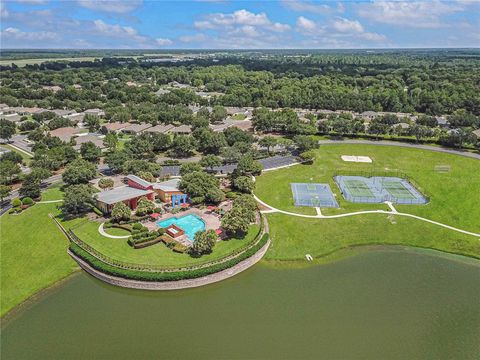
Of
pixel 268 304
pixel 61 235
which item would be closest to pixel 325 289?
pixel 268 304

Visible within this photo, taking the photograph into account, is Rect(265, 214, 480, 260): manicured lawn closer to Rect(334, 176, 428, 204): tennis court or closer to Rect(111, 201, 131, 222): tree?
Rect(334, 176, 428, 204): tennis court

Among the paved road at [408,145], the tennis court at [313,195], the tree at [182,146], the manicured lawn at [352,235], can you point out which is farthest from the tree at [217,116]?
the manicured lawn at [352,235]

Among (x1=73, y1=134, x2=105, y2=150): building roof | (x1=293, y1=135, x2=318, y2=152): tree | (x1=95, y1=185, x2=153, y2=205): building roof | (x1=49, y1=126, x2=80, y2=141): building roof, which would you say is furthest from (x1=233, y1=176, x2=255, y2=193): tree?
(x1=49, y1=126, x2=80, y2=141): building roof

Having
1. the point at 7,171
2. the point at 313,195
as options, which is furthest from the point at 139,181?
the point at 313,195

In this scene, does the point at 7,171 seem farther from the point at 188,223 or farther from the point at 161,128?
the point at 161,128

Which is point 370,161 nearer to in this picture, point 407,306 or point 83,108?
point 407,306
